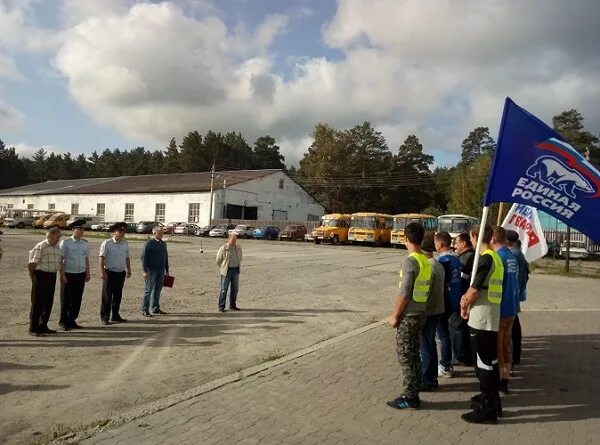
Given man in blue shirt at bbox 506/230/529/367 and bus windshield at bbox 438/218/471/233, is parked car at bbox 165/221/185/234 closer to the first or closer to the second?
bus windshield at bbox 438/218/471/233

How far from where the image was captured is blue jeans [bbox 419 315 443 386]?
5.62 m

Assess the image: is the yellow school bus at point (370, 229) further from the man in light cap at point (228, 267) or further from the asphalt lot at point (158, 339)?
the man in light cap at point (228, 267)

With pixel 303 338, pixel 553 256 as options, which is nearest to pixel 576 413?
pixel 303 338

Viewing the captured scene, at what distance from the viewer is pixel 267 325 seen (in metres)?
8.94

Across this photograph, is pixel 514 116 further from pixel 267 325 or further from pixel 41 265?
pixel 41 265

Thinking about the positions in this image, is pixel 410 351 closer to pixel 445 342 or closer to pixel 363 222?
pixel 445 342

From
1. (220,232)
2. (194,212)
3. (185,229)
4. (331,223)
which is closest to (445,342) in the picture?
(331,223)

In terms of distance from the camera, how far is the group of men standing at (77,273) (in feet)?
24.9

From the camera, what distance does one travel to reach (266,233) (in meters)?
47.6

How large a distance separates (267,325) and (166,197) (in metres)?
53.6

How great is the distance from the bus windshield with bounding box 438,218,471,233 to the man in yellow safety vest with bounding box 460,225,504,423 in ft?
105

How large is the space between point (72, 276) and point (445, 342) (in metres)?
5.85

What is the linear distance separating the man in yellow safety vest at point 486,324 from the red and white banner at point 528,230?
14.6ft

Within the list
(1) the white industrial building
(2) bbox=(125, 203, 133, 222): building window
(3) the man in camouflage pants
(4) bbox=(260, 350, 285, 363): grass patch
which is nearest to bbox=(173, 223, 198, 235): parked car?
(1) the white industrial building
